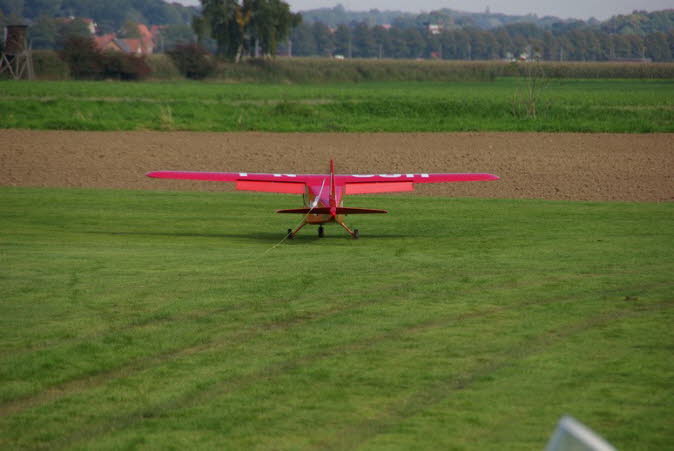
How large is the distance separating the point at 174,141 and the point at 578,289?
25.4 m

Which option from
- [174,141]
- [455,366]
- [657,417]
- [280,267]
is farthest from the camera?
[174,141]

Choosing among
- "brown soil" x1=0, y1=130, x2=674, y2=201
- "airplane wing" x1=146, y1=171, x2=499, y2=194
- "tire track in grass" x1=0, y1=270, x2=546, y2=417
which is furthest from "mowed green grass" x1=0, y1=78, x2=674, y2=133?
"tire track in grass" x1=0, y1=270, x2=546, y2=417

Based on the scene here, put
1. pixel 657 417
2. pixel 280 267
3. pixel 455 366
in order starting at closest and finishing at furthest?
pixel 657 417 < pixel 455 366 < pixel 280 267

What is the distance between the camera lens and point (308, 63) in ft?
354

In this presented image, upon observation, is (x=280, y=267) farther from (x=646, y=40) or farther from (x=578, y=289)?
(x=646, y=40)

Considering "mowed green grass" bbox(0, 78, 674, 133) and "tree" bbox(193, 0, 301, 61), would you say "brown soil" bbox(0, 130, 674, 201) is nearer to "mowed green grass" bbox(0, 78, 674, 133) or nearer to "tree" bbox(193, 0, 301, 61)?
"mowed green grass" bbox(0, 78, 674, 133)

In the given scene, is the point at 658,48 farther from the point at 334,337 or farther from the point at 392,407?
the point at 392,407

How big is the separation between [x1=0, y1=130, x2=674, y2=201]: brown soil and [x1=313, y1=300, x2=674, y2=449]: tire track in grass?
14380 mm

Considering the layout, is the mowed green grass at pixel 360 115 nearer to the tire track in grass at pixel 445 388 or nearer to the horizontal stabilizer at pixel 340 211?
the horizontal stabilizer at pixel 340 211

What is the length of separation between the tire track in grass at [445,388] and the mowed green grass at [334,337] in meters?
0.02

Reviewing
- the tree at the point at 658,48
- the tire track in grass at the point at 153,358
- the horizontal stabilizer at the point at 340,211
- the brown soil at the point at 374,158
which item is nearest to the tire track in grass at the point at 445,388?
the tire track in grass at the point at 153,358

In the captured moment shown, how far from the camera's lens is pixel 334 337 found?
10.1 meters

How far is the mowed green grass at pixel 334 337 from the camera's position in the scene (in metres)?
7.45

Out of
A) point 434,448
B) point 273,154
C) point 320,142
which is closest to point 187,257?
point 434,448
